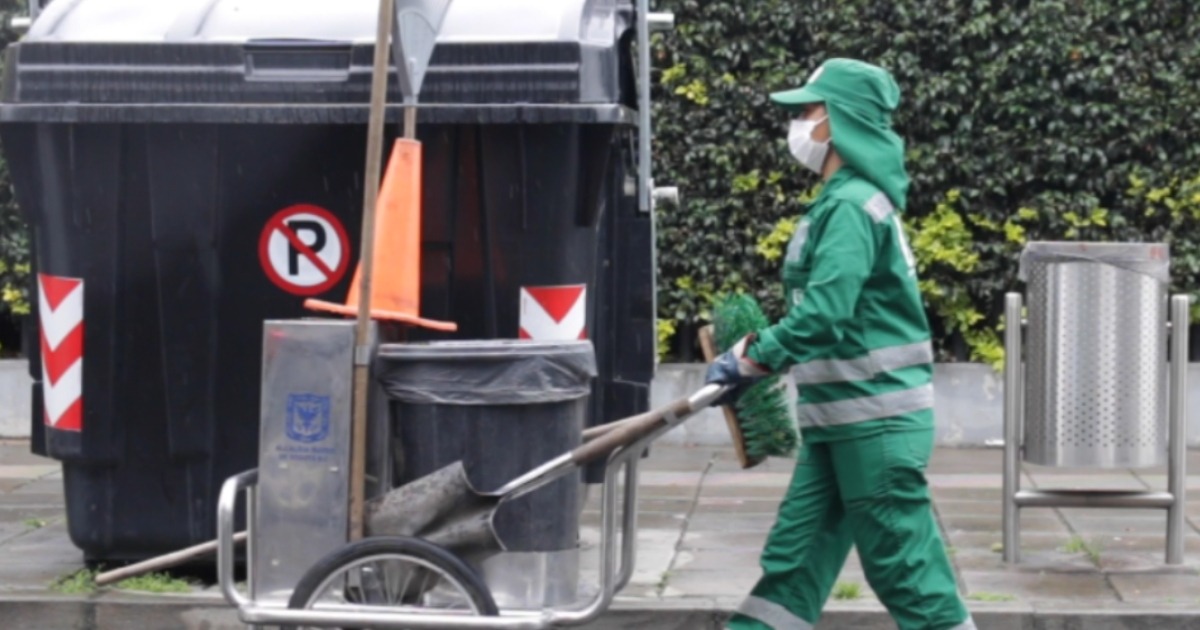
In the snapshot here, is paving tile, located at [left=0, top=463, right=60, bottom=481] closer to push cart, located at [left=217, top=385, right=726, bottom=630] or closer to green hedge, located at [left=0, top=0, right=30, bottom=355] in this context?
green hedge, located at [left=0, top=0, right=30, bottom=355]

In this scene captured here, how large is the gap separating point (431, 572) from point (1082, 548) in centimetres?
338

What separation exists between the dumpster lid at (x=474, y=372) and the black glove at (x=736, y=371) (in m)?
0.41

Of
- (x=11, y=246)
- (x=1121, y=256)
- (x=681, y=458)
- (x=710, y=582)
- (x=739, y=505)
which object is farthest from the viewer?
(x=11, y=246)

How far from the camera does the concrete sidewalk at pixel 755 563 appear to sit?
6.48 metres

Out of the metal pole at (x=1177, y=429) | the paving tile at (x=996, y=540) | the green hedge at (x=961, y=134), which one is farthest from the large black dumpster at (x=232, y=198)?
the green hedge at (x=961, y=134)

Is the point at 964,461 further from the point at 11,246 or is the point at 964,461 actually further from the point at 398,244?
the point at 398,244

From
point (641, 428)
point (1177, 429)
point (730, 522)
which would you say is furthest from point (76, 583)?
point (1177, 429)

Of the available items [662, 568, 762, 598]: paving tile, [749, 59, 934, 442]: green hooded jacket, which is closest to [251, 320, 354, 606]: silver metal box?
[749, 59, 934, 442]: green hooded jacket

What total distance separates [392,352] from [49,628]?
204 cm

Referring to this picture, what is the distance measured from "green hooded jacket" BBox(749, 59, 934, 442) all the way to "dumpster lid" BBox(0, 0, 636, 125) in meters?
1.31

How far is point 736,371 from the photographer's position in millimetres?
5066

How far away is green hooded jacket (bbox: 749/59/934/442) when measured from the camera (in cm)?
512

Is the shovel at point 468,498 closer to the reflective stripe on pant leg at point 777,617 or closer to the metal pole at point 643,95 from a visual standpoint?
the reflective stripe on pant leg at point 777,617

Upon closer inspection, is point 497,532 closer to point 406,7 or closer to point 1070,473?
point 406,7
